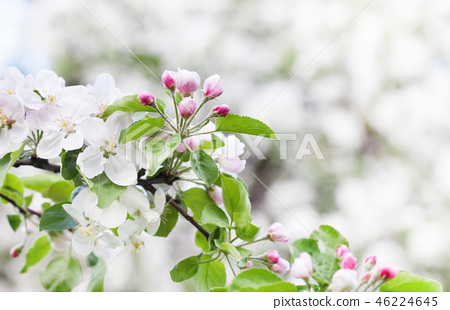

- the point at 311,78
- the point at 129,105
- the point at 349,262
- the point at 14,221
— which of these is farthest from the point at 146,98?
the point at 311,78

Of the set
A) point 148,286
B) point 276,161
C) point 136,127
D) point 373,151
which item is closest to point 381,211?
point 373,151

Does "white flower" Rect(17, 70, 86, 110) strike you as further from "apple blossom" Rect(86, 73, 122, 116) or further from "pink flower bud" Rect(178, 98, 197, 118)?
→ "pink flower bud" Rect(178, 98, 197, 118)

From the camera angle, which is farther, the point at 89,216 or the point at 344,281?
the point at 89,216

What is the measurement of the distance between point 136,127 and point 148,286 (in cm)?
162

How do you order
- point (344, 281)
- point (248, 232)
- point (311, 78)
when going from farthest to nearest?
point (311, 78)
point (248, 232)
point (344, 281)

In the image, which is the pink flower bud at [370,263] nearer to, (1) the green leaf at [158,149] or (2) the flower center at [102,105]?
(1) the green leaf at [158,149]

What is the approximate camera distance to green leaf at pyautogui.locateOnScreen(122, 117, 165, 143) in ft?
1.41

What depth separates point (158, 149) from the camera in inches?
17.0

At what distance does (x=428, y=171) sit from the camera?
2.02 metres

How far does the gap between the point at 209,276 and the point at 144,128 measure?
190mm

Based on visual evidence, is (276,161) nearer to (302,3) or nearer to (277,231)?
(302,3)

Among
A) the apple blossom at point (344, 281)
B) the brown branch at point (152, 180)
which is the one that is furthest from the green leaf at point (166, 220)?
the apple blossom at point (344, 281)

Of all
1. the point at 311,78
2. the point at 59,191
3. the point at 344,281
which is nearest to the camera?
the point at 344,281

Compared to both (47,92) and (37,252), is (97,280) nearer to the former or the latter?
(37,252)
